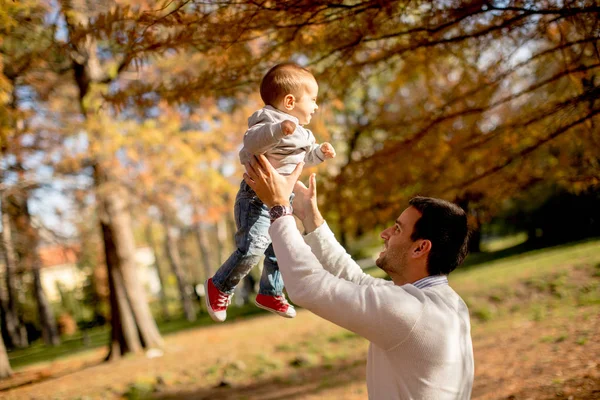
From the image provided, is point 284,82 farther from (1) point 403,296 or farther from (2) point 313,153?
(1) point 403,296

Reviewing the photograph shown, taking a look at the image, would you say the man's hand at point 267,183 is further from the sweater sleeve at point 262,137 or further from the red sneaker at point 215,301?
the red sneaker at point 215,301

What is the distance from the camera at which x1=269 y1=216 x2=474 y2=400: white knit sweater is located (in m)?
2.00

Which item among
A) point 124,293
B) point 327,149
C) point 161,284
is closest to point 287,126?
point 327,149

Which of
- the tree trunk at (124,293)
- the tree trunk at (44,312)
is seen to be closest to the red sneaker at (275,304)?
the tree trunk at (124,293)

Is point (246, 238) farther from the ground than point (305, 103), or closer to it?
closer to it

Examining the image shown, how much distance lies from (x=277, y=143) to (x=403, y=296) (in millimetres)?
768

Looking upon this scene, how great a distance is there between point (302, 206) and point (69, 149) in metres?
8.63

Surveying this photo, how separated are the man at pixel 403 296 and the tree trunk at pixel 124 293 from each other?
8.98 metres

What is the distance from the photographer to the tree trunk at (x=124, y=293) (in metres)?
10.7

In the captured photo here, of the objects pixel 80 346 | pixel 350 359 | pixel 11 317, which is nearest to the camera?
pixel 350 359

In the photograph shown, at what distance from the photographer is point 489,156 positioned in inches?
209

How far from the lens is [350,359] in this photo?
916cm

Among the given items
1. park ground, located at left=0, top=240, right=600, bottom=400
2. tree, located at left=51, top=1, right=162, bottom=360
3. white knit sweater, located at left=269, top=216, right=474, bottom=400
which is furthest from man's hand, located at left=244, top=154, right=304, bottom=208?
tree, located at left=51, top=1, right=162, bottom=360

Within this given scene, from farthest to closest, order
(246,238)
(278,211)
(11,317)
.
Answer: (11,317), (246,238), (278,211)
